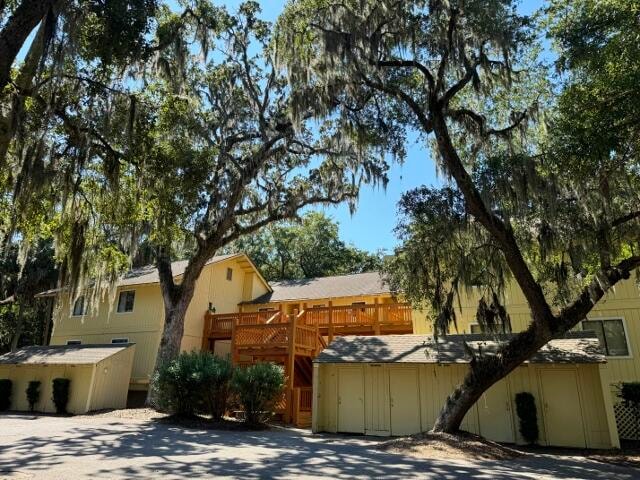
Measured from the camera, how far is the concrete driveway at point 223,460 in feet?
21.4

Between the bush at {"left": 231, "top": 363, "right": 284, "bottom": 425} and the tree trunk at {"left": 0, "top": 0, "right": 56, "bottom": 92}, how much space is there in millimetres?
9150

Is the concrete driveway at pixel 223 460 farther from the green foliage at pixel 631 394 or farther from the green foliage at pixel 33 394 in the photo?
the green foliage at pixel 33 394

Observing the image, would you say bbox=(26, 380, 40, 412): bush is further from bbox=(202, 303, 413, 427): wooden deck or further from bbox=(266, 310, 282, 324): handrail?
bbox=(266, 310, 282, 324): handrail

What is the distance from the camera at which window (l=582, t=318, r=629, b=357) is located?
1490 centimetres

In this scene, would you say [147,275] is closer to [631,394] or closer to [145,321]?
[145,321]

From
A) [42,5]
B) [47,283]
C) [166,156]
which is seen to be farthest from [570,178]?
[47,283]

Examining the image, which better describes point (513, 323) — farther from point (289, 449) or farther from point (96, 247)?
point (96, 247)

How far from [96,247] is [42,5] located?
7.29 metres

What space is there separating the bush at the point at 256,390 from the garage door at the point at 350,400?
1.88 meters

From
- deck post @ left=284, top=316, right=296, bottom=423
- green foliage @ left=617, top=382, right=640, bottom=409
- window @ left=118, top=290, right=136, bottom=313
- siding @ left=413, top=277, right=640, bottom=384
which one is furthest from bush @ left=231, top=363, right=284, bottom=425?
window @ left=118, top=290, right=136, bottom=313

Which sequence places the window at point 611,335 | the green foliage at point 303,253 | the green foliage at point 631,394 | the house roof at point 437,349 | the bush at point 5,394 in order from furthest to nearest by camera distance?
the green foliage at point 303,253, the bush at point 5,394, the window at point 611,335, the green foliage at point 631,394, the house roof at point 437,349

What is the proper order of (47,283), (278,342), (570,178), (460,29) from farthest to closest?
(47,283) < (278,342) < (460,29) < (570,178)

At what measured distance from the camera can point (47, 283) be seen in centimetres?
2625

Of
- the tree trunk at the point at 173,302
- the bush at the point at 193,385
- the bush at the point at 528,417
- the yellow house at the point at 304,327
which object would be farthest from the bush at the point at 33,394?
the bush at the point at 528,417
